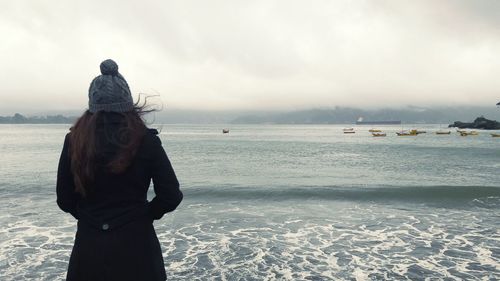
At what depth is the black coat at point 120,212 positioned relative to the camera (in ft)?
8.45

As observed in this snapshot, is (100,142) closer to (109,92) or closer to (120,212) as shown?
(109,92)

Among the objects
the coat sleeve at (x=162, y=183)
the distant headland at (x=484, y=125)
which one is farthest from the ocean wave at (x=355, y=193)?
the distant headland at (x=484, y=125)

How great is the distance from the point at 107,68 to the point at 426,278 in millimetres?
8511

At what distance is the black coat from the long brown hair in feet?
0.15

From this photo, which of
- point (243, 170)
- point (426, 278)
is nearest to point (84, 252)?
point (426, 278)

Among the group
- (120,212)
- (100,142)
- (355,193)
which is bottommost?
(355,193)

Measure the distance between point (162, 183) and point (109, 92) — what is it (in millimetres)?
746

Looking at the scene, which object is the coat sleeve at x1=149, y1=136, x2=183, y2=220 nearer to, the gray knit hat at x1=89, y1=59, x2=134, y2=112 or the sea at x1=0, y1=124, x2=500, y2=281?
the gray knit hat at x1=89, y1=59, x2=134, y2=112

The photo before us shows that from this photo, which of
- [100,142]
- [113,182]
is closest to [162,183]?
[113,182]

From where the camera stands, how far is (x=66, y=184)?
273 cm

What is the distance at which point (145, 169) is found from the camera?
8.56ft

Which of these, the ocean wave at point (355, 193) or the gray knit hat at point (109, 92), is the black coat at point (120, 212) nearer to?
the gray knit hat at point (109, 92)

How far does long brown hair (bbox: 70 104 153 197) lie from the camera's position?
8.14 ft

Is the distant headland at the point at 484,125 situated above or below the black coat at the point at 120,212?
below
